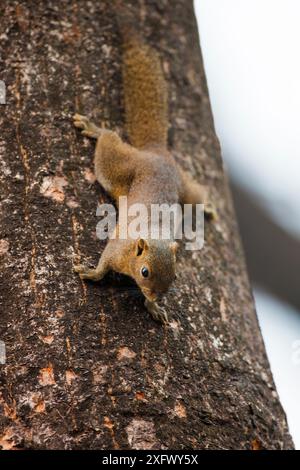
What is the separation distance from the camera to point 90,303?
9.43 ft

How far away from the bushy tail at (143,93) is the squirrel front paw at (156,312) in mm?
1282

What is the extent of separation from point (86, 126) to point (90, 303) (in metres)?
1.02

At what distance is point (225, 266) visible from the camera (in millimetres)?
3615

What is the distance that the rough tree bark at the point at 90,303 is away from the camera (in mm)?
2564

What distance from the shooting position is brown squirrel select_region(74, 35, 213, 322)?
3.41 metres

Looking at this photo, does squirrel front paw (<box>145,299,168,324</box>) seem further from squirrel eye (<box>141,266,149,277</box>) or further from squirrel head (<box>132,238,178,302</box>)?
squirrel eye (<box>141,266,149,277</box>)

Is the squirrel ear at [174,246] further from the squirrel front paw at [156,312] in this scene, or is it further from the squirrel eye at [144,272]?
the squirrel front paw at [156,312]

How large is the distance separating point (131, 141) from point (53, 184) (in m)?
0.94

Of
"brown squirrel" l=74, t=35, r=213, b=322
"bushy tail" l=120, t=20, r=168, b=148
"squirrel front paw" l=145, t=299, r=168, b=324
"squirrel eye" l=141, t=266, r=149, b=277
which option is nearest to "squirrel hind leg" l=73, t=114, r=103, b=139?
"brown squirrel" l=74, t=35, r=213, b=322

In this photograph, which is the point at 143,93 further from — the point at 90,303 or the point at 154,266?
the point at 90,303

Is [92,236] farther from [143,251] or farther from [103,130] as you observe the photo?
[103,130]

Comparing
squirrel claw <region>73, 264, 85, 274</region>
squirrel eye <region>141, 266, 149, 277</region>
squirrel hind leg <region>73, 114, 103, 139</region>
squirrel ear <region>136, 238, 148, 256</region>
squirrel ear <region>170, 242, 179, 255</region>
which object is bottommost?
squirrel eye <region>141, 266, 149, 277</region>

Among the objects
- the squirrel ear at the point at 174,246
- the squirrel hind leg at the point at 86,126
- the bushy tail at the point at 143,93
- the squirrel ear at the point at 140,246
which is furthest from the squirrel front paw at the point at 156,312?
the bushy tail at the point at 143,93

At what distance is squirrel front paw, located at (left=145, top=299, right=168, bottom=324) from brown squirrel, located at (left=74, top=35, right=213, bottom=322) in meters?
0.31
